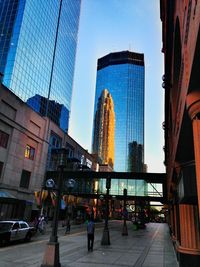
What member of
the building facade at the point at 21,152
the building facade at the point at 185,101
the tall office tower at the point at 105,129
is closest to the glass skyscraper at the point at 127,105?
the tall office tower at the point at 105,129

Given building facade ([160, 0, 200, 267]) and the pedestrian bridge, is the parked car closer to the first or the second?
building facade ([160, 0, 200, 267])

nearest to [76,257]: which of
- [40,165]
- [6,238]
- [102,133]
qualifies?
[6,238]

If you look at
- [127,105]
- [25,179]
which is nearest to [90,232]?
[25,179]

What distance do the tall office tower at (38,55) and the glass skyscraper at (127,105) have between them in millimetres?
91917

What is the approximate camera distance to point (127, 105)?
18638 centimetres

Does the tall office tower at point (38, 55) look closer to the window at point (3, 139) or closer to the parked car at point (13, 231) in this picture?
the window at point (3, 139)

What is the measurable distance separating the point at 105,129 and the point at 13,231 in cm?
16446

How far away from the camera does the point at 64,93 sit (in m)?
89.6

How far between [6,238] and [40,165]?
32.3 m

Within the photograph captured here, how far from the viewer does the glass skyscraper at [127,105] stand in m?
182

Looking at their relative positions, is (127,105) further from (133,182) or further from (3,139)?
(3,139)

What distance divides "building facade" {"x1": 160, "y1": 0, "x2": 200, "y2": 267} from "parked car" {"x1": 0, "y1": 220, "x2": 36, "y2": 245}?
40.8ft

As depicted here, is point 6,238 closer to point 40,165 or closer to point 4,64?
point 40,165

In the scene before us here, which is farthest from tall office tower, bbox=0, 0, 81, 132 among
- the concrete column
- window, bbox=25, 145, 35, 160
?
the concrete column
